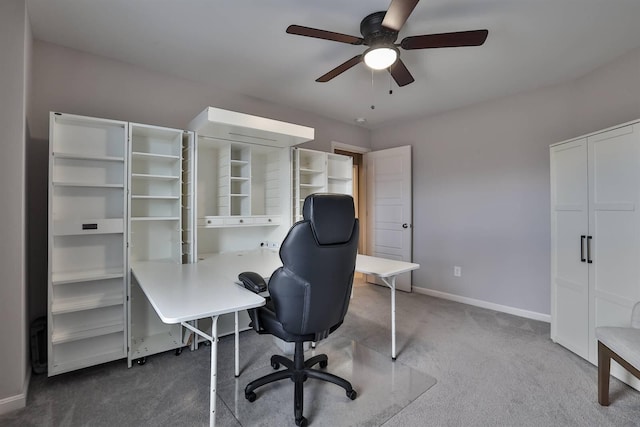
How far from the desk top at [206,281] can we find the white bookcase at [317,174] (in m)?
0.83

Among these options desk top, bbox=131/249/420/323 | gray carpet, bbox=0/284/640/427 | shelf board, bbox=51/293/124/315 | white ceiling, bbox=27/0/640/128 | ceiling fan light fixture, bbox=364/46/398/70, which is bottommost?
gray carpet, bbox=0/284/640/427

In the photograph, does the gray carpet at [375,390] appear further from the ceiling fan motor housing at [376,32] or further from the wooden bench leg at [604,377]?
the ceiling fan motor housing at [376,32]

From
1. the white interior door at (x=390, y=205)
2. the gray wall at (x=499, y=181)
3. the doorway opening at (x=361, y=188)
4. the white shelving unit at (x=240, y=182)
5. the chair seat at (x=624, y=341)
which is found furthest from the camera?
the doorway opening at (x=361, y=188)

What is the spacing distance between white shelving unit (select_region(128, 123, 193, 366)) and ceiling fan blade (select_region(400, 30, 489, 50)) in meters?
1.87

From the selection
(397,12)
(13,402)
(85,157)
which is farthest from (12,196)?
(397,12)

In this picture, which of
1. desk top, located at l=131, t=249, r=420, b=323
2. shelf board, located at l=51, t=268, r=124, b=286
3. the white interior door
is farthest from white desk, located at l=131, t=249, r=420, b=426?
the white interior door

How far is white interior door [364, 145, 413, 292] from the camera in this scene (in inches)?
164

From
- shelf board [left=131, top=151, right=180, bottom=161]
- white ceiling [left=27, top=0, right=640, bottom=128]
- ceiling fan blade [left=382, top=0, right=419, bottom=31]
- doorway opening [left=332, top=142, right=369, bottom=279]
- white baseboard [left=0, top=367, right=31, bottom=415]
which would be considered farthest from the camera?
doorway opening [left=332, top=142, right=369, bottom=279]

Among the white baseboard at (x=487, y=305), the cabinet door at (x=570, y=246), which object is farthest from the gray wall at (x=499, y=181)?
the cabinet door at (x=570, y=246)

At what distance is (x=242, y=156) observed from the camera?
304 centimetres

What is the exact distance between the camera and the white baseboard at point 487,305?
10.1 feet

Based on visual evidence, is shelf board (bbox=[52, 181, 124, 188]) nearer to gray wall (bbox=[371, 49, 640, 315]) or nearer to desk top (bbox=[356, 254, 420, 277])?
desk top (bbox=[356, 254, 420, 277])

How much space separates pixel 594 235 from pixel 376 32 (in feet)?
7.17

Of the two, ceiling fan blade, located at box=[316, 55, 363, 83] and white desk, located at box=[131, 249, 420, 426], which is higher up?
ceiling fan blade, located at box=[316, 55, 363, 83]
